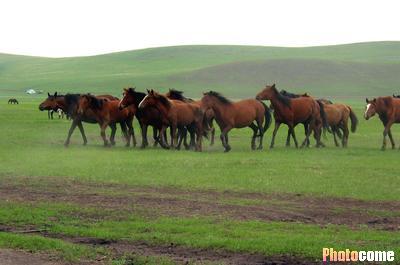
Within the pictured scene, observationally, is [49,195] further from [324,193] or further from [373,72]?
[373,72]

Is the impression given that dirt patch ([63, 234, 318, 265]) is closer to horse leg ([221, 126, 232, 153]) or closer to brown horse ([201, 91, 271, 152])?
horse leg ([221, 126, 232, 153])

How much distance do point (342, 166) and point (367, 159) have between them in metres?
2.39

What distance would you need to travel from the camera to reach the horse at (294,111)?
28.6 m

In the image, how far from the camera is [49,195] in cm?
1516

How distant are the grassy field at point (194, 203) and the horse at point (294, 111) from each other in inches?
140

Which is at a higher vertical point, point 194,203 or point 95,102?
point 95,102

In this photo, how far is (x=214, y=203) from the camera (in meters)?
14.2

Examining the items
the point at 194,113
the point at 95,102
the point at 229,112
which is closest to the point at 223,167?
the point at 229,112

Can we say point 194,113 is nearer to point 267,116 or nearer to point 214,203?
point 267,116

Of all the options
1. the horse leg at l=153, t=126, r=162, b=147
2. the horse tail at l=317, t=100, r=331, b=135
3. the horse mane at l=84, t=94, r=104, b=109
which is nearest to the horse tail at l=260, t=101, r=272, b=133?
the horse tail at l=317, t=100, r=331, b=135

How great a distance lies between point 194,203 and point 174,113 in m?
12.7

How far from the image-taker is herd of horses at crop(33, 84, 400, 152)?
2669cm

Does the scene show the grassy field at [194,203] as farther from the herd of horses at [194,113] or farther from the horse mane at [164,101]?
the horse mane at [164,101]

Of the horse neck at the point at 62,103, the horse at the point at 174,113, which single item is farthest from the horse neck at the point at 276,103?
the horse neck at the point at 62,103
